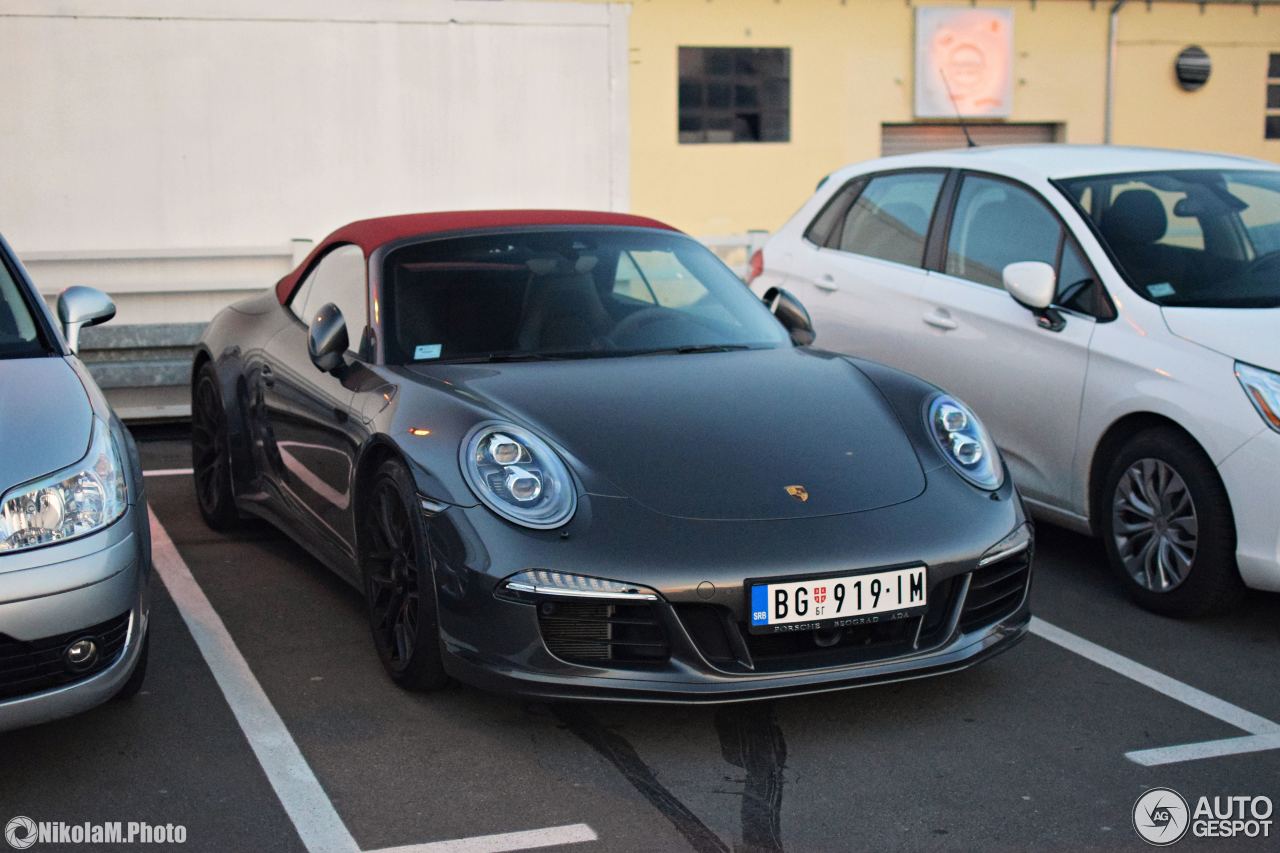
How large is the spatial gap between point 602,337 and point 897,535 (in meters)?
1.41

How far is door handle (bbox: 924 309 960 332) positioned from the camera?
20.7 feet

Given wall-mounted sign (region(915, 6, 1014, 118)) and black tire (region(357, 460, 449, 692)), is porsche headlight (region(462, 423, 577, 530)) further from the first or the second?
wall-mounted sign (region(915, 6, 1014, 118))

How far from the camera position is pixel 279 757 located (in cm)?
404

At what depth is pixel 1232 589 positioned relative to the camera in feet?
16.7

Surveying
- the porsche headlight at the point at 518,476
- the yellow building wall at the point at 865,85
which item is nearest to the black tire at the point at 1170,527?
the porsche headlight at the point at 518,476

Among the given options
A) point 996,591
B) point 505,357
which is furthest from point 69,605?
point 996,591

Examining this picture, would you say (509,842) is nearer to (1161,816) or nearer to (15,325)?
(1161,816)

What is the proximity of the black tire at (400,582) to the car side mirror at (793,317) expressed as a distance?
5.55ft

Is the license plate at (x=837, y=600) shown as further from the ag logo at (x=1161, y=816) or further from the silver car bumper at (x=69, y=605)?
the silver car bumper at (x=69, y=605)

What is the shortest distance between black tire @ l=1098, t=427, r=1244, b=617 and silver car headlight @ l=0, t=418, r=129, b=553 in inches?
128

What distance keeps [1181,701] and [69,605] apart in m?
2.97

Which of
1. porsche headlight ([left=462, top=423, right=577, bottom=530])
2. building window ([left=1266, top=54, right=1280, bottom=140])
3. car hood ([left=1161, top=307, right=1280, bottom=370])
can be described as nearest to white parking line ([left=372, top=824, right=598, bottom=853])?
porsche headlight ([left=462, top=423, right=577, bottom=530])

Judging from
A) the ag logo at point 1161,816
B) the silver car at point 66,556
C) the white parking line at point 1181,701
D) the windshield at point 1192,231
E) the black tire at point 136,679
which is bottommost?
the white parking line at point 1181,701

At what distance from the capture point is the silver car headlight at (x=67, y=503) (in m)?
3.67
